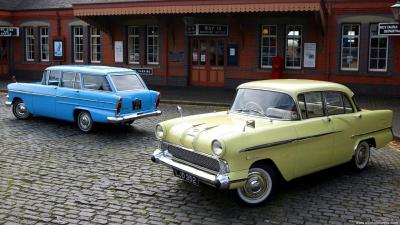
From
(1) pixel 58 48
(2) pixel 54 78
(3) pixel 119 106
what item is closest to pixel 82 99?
(3) pixel 119 106

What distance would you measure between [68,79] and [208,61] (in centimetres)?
1195

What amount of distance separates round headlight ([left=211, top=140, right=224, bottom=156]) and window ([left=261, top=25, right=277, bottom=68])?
16386mm

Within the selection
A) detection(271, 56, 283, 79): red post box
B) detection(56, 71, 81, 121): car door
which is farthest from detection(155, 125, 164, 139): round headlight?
detection(271, 56, 283, 79): red post box

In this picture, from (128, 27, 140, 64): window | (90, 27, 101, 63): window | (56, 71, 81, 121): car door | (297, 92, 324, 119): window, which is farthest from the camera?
(90, 27, 101, 63): window

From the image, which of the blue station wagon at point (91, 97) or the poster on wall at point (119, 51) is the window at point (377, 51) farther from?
the poster on wall at point (119, 51)

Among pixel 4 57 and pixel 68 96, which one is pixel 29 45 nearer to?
pixel 4 57

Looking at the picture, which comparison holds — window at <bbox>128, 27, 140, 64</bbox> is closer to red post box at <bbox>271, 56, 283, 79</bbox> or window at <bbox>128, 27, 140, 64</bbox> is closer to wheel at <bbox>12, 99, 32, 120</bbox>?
red post box at <bbox>271, 56, 283, 79</bbox>

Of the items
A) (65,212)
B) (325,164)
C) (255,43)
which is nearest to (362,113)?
(325,164)

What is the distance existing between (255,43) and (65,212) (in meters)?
17.1

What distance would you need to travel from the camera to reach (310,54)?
2111 centimetres

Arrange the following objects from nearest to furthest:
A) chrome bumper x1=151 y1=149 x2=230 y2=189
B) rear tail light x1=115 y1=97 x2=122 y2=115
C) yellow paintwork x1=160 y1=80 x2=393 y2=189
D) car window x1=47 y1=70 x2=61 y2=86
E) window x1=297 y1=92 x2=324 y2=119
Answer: chrome bumper x1=151 y1=149 x2=230 y2=189 < yellow paintwork x1=160 y1=80 x2=393 y2=189 < window x1=297 y1=92 x2=324 y2=119 < rear tail light x1=115 y1=97 x2=122 y2=115 < car window x1=47 y1=70 x2=61 y2=86

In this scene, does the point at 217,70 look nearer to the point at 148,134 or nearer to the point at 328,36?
the point at 328,36

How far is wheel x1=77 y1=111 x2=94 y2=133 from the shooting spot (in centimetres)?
1165

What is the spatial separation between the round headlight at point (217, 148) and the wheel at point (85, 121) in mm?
6020
